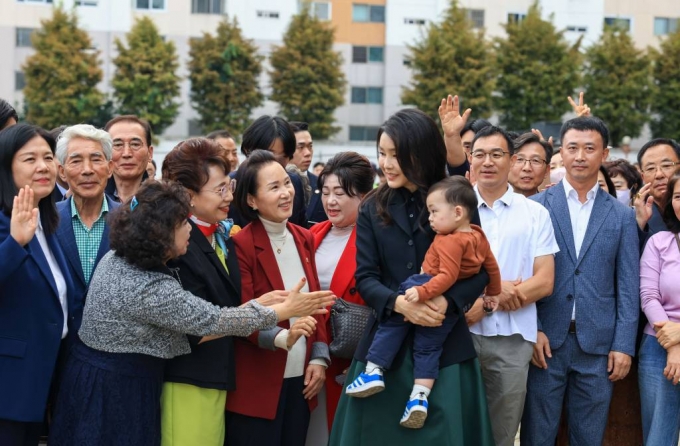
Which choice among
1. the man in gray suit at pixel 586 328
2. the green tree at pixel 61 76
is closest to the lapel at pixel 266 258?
the man in gray suit at pixel 586 328

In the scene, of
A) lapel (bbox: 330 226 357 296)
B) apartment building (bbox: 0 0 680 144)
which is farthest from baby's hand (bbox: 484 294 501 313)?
apartment building (bbox: 0 0 680 144)

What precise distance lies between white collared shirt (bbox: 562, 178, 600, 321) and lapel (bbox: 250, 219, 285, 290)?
1.77 metres

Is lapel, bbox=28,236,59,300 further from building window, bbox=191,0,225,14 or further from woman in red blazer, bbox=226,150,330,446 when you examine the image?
building window, bbox=191,0,225,14

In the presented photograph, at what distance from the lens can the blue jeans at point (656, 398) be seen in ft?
15.1

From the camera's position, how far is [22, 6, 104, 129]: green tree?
31375mm

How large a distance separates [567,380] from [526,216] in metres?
1.00

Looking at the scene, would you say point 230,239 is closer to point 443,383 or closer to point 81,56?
point 443,383

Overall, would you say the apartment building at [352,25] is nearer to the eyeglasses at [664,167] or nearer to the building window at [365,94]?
the building window at [365,94]

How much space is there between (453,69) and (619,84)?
7.14 meters

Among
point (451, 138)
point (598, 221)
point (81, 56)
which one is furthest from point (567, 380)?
point (81, 56)

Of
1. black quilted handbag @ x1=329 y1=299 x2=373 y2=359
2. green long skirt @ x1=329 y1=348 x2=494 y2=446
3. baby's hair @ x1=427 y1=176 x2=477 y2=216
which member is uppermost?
baby's hair @ x1=427 y1=176 x2=477 y2=216

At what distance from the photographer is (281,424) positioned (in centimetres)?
419

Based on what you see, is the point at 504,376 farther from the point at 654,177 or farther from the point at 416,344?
the point at 654,177

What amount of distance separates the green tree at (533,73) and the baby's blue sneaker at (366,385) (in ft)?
99.9
